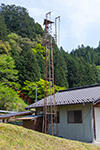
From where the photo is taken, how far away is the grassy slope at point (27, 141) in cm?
544

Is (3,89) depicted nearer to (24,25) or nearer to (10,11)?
(24,25)

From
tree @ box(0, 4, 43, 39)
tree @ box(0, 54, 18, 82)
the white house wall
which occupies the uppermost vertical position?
tree @ box(0, 4, 43, 39)

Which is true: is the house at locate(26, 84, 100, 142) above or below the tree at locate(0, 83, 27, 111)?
below

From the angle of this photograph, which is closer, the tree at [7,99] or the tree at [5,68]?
the tree at [7,99]

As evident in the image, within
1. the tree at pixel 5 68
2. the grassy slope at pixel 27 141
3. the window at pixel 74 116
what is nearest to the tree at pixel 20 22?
the tree at pixel 5 68

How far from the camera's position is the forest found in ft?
97.3

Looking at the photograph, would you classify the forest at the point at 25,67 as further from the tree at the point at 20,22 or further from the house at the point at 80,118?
the house at the point at 80,118

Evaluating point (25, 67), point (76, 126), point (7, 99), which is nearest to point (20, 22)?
point (25, 67)

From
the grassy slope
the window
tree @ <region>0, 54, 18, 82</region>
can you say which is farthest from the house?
tree @ <region>0, 54, 18, 82</region>

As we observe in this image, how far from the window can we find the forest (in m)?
11.9

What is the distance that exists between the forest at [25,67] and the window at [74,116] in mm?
11944

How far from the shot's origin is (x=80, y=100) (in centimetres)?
1189

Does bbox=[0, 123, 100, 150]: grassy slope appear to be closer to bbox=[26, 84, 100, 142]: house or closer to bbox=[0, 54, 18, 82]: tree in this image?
bbox=[26, 84, 100, 142]: house

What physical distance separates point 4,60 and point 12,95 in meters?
6.63
